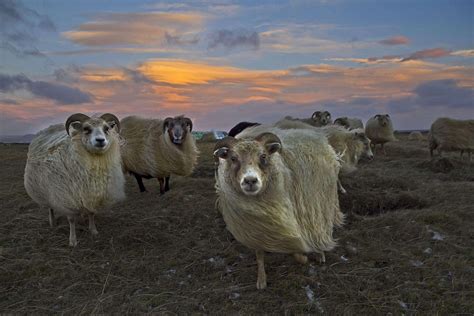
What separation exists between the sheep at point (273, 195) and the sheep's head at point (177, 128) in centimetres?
486

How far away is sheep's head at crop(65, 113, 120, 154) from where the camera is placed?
670 cm

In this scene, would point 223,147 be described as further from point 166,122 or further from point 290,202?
point 166,122

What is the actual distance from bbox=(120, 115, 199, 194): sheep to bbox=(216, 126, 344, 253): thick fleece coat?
459cm

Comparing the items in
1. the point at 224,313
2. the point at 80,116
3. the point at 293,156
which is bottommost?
the point at 224,313

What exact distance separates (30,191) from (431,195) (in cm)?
869

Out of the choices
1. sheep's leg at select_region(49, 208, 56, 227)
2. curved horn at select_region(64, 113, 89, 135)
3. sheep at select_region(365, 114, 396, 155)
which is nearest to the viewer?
curved horn at select_region(64, 113, 89, 135)

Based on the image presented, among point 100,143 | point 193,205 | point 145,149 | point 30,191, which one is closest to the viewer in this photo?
→ point 100,143

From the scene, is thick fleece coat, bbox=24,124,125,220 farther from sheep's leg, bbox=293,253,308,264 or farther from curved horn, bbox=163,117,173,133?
sheep's leg, bbox=293,253,308,264

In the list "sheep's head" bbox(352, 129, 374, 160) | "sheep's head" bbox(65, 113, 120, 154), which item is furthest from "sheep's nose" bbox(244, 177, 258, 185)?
"sheep's head" bbox(352, 129, 374, 160)

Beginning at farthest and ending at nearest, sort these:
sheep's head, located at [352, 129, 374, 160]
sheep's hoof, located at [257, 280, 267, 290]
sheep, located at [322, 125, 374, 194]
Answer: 1. sheep's head, located at [352, 129, 374, 160]
2. sheep, located at [322, 125, 374, 194]
3. sheep's hoof, located at [257, 280, 267, 290]

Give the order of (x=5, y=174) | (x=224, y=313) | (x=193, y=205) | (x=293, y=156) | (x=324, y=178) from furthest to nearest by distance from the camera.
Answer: (x=5, y=174) → (x=193, y=205) → (x=324, y=178) → (x=293, y=156) → (x=224, y=313)

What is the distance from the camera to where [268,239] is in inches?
201

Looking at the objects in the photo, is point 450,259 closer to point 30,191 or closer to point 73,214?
point 73,214

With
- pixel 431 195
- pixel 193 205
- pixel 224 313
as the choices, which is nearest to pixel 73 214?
pixel 193 205
